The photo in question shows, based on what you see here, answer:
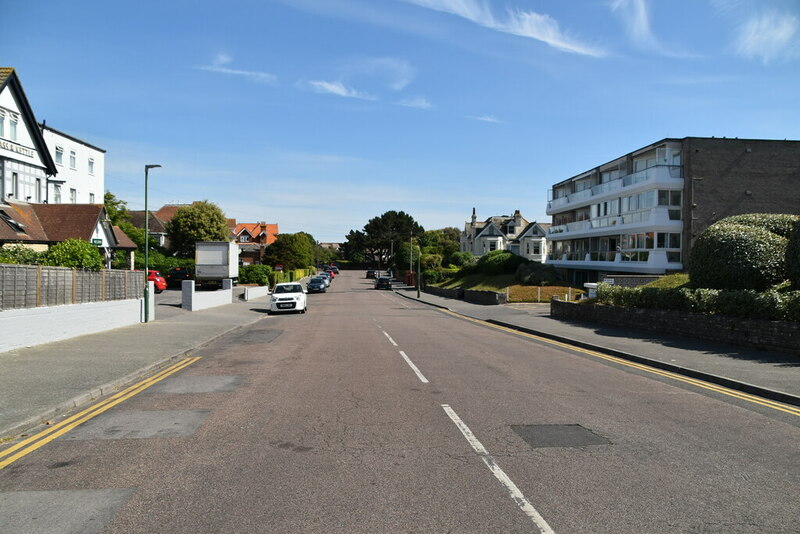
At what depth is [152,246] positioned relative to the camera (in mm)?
62438

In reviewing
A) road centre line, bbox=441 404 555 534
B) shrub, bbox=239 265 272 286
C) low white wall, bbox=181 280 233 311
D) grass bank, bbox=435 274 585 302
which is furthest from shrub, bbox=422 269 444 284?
road centre line, bbox=441 404 555 534

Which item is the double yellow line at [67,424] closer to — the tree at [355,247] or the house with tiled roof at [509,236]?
the house with tiled roof at [509,236]

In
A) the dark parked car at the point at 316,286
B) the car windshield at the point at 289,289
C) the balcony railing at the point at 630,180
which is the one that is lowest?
the dark parked car at the point at 316,286

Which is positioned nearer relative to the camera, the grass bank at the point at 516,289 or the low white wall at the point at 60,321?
the low white wall at the point at 60,321

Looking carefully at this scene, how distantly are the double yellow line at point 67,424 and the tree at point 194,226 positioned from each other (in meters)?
60.6

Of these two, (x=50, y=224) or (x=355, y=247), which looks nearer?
(x=50, y=224)

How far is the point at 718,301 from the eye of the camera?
1627 centimetres

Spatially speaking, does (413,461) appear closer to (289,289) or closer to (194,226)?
(289,289)

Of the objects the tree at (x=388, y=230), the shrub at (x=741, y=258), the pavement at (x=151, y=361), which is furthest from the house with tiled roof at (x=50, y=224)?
the tree at (x=388, y=230)

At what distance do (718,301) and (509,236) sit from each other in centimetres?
7857

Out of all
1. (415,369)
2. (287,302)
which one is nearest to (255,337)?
(415,369)

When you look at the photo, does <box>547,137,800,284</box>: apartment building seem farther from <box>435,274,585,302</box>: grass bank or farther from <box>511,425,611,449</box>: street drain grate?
<box>511,425,611,449</box>: street drain grate

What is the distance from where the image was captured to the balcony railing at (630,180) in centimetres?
3897

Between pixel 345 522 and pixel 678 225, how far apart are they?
4019cm
